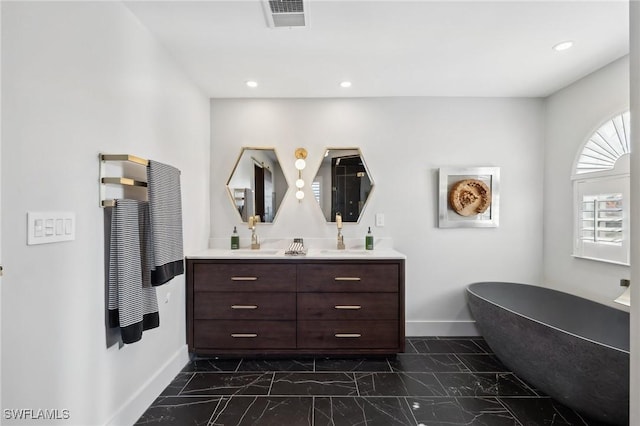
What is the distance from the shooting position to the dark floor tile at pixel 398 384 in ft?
7.02

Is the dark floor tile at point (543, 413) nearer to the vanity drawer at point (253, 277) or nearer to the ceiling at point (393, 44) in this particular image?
the vanity drawer at point (253, 277)

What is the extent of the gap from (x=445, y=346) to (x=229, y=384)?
195 cm

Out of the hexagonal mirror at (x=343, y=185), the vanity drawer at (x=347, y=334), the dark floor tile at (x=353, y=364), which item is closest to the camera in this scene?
the dark floor tile at (x=353, y=364)

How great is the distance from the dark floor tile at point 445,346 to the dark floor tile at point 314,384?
0.85 metres

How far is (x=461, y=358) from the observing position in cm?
264

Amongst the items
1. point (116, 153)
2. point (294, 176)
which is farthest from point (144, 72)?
point (294, 176)

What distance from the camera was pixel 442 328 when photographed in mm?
3092

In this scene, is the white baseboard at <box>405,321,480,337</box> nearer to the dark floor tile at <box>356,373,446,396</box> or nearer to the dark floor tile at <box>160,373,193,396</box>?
the dark floor tile at <box>356,373,446,396</box>

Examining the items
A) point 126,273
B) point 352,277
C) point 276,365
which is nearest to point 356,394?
point 276,365

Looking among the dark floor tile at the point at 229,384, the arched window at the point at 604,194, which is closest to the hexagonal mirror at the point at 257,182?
the dark floor tile at the point at 229,384

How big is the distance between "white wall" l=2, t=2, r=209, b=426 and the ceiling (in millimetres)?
419

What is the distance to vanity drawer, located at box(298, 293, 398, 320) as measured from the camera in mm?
2555

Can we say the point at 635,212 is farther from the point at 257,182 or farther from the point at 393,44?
the point at 257,182

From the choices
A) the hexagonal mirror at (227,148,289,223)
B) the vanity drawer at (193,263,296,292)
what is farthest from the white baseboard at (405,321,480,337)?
the hexagonal mirror at (227,148,289,223)
